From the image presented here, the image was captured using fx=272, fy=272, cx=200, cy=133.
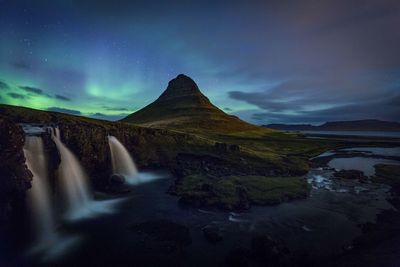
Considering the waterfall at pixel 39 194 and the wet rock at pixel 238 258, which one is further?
the waterfall at pixel 39 194

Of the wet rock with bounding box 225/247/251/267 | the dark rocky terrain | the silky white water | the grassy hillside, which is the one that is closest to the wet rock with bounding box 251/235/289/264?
the wet rock with bounding box 225/247/251/267

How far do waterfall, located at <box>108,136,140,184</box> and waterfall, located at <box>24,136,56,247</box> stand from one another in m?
18.8

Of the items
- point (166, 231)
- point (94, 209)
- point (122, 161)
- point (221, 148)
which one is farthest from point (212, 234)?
point (221, 148)

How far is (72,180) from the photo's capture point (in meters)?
44.4

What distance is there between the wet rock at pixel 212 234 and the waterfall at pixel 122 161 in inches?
1151

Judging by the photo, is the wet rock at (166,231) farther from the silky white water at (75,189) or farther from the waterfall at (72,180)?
the waterfall at (72,180)

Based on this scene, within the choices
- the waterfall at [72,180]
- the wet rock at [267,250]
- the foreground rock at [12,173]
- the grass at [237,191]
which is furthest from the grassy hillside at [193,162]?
the foreground rock at [12,173]

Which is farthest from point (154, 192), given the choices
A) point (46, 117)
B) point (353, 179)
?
point (46, 117)

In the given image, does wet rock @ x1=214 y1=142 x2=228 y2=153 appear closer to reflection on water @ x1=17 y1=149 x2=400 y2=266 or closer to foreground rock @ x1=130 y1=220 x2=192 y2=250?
reflection on water @ x1=17 y1=149 x2=400 y2=266

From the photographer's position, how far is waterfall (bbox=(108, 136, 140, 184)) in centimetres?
6007

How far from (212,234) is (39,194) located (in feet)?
81.3

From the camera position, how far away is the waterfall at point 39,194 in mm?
31542

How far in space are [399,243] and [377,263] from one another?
5815 mm

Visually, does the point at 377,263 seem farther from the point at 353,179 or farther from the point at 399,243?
the point at 353,179
